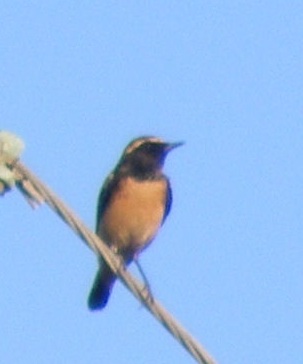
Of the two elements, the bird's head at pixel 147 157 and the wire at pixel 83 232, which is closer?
the wire at pixel 83 232

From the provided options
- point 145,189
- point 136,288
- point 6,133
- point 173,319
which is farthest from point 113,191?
point 6,133

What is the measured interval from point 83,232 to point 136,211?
4201 mm

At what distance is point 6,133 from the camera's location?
5.82 metres

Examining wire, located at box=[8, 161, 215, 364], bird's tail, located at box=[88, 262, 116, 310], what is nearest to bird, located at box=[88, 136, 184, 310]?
bird's tail, located at box=[88, 262, 116, 310]

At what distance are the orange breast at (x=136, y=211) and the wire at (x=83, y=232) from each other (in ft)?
10.9

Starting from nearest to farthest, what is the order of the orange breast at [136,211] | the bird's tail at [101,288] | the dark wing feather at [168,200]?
the orange breast at [136,211] < the dark wing feather at [168,200] < the bird's tail at [101,288]

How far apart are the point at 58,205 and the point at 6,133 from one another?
57 cm

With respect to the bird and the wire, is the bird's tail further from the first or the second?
the wire

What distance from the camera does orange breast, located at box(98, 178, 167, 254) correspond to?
10.8 m

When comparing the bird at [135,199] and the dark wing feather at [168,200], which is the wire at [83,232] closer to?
the bird at [135,199]

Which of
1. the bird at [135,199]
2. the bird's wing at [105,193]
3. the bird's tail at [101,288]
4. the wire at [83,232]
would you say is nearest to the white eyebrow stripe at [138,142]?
the bird at [135,199]

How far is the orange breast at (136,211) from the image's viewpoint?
35.4 feet

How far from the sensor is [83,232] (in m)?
6.59

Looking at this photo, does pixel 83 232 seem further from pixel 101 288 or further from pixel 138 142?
pixel 101 288
